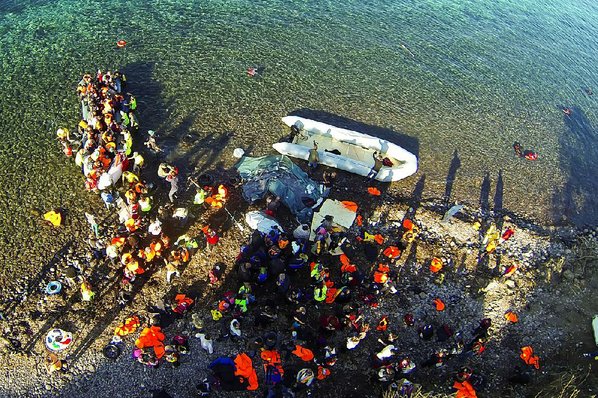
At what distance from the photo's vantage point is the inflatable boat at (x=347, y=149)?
21.5m

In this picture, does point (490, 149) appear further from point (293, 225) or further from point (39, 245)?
point (39, 245)

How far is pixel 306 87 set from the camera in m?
27.3

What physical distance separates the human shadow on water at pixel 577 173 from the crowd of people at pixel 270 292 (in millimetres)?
9531

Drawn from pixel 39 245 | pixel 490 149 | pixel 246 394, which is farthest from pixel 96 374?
pixel 490 149

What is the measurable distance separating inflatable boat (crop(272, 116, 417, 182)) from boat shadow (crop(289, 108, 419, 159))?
1662mm

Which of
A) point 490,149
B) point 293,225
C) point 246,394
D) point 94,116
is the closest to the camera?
point 246,394

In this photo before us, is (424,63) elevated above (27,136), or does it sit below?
above

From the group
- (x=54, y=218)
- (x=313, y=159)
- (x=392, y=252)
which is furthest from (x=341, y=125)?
(x=54, y=218)

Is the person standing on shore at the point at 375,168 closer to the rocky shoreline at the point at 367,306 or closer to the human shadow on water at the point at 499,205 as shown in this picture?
the rocky shoreline at the point at 367,306

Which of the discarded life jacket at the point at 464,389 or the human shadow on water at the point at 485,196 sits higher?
the human shadow on water at the point at 485,196

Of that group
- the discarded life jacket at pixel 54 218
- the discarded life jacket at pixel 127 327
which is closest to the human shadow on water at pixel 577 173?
the discarded life jacket at pixel 127 327

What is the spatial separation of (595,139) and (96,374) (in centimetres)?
3113

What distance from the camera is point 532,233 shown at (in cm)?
2077

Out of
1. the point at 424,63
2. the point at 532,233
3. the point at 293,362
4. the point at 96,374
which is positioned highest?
the point at 424,63
